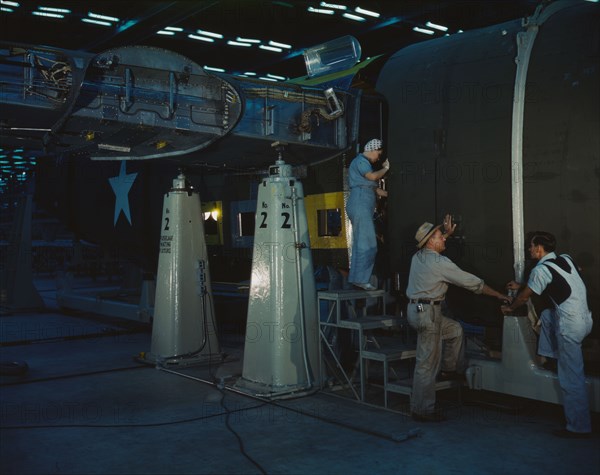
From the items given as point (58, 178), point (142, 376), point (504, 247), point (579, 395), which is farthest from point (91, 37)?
point (579, 395)

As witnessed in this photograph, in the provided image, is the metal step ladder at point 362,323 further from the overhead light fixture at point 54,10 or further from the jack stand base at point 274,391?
the overhead light fixture at point 54,10

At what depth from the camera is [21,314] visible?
13703mm

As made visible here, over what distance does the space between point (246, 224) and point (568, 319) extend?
475 cm

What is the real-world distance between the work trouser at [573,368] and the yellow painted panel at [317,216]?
2684 mm

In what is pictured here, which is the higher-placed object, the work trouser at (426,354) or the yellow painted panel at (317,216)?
the yellow painted panel at (317,216)

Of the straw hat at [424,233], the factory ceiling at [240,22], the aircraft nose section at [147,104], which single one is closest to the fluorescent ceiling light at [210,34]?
the factory ceiling at [240,22]

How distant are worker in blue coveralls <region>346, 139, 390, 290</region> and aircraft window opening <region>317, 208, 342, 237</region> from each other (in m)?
0.61

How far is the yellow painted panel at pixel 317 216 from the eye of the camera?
284 inches

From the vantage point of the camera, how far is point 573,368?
502 centimetres

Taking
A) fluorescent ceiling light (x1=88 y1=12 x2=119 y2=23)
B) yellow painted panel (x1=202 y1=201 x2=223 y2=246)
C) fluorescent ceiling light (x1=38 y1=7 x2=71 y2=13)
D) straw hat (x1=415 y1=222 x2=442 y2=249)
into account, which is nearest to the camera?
straw hat (x1=415 y1=222 x2=442 y2=249)

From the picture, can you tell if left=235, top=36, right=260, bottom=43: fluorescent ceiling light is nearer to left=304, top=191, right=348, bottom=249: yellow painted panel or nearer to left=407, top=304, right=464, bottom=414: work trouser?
left=304, top=191, right=348, bottom=249: yellow painted panel

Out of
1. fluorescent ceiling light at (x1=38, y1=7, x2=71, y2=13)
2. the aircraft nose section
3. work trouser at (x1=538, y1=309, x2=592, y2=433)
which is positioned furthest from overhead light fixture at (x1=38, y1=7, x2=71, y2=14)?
work trouser at (x1=538, y1=309, x2=592, y2=433)

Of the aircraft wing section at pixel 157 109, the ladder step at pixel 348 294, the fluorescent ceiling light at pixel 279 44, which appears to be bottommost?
the ladder step at pixel 348 294

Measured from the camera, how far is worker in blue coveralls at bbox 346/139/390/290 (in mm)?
6531
